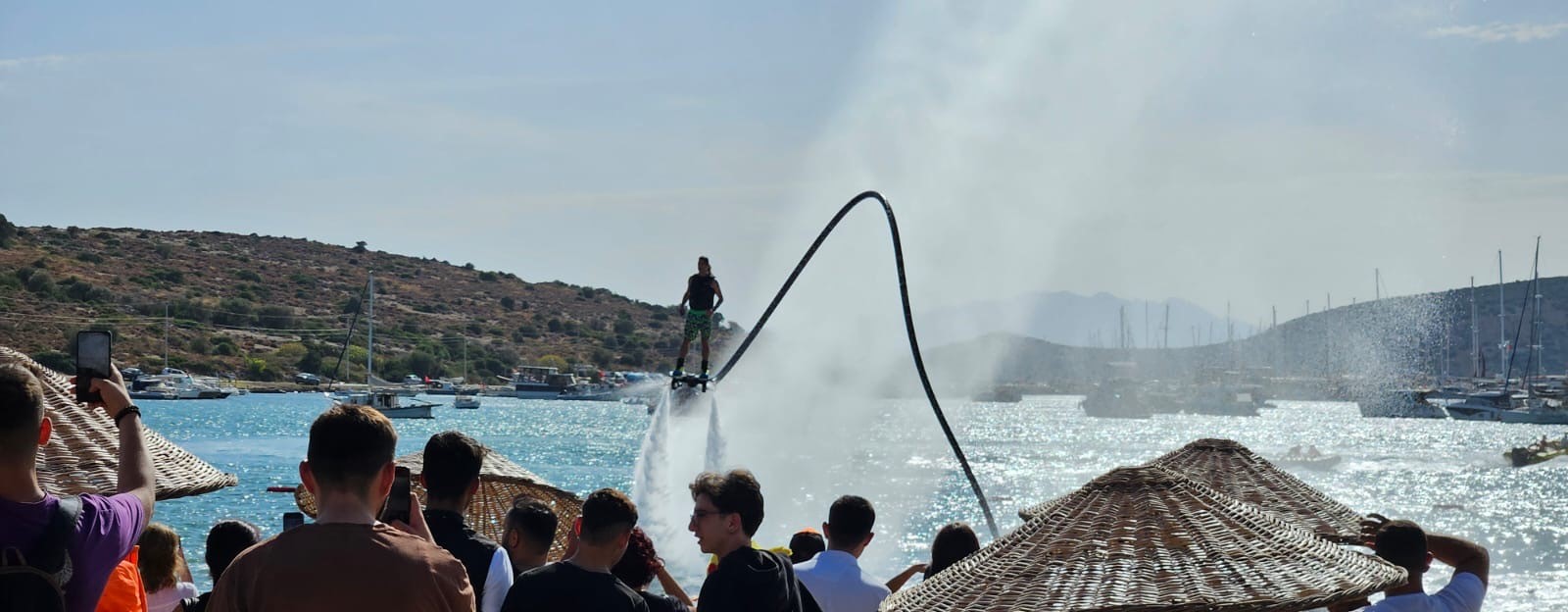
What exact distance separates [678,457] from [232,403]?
121150mm

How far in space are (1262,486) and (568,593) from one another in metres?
6.80

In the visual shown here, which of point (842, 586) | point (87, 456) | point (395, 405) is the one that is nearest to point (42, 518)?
point (87, 456)

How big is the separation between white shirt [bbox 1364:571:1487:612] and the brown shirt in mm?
5248

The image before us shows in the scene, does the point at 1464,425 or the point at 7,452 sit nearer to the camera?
the point at 7,452

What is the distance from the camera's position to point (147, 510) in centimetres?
521

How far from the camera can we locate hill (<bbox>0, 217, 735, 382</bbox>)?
129000mm

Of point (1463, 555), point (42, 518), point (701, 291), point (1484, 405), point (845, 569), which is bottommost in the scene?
point (845, 569)

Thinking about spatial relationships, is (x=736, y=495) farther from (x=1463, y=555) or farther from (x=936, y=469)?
(x=936, y=469)

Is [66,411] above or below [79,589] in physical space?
above

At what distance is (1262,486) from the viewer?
11008mm

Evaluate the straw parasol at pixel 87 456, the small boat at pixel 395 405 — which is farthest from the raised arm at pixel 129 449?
the small boat at pixel 395 405

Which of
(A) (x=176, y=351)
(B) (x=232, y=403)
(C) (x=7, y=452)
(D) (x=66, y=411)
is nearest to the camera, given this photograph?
(C) (x=7, y=452)

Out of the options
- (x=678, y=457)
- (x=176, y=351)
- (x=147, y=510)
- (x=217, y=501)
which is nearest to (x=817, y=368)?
(x=217, y=501)

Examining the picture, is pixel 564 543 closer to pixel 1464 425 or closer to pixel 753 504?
pixel 753 504
